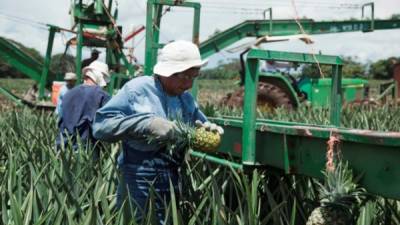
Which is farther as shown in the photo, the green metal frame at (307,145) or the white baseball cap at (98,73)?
the white baseball cap at (98,73)

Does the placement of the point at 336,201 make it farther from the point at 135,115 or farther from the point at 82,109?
the point at 82,109

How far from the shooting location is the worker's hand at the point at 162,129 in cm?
239

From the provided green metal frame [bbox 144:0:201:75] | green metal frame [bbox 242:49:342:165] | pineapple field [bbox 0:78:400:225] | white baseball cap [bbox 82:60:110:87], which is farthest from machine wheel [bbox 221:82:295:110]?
green metal frame [bbox 242:49:342:165]

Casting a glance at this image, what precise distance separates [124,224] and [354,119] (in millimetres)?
3901

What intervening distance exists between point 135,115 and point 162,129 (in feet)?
0.57

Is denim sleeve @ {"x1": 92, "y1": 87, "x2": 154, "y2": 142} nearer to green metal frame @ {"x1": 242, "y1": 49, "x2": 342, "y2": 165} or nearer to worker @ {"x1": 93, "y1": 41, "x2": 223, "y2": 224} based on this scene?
worker @ {"x1": 93, "y1": 41, "x2": 223, "y2": 224}

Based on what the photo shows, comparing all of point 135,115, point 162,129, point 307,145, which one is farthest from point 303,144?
point 135,115

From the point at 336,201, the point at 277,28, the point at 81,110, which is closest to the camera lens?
the point at 336,201

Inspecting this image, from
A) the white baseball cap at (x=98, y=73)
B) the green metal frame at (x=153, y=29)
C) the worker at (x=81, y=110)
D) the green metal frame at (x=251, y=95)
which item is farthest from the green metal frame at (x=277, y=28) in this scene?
the green metal frame at (x=251, y=95)

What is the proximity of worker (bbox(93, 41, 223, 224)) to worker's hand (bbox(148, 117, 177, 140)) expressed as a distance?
0.11 ft

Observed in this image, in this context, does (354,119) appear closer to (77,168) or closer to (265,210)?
(265,210)

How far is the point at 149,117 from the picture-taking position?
97.0 inches

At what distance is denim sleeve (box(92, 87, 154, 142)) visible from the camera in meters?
2.47

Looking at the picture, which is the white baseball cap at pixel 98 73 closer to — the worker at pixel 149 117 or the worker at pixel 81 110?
the worker at pixel 81 110
